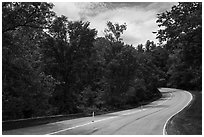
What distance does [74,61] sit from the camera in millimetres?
41594

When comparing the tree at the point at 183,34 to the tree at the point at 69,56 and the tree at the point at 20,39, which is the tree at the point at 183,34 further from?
the tree at the point at 69,56

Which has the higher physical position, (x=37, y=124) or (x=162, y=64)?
(x=162, y=64)

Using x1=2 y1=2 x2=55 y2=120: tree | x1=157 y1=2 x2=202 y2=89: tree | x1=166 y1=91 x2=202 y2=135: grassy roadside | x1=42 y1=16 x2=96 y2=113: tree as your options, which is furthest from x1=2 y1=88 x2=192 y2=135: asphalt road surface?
x1=42 y1=16 x2=96 y2=113: tree

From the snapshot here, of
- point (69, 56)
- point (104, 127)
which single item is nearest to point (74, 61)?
point (69, 56)

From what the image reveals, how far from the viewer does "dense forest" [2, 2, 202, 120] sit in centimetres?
1869

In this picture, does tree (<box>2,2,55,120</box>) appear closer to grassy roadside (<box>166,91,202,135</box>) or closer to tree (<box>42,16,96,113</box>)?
grassy roadside (<box>166,91,202,135</box>)

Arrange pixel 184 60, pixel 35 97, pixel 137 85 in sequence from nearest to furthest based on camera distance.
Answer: pixel 184 60
pixel 35 97
pixel 137 85

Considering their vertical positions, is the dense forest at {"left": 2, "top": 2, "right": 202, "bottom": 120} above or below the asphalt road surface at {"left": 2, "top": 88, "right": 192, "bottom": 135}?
above

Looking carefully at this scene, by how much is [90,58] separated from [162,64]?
70.2 metres

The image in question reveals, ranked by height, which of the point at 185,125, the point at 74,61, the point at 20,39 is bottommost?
the point at 185,125

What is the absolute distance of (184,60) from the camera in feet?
79.5

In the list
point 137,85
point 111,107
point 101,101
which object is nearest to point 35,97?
point 101,101

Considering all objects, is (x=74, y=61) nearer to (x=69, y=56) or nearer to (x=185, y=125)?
(x=69, y=56)

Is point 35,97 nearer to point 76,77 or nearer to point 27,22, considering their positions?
point 27,22
